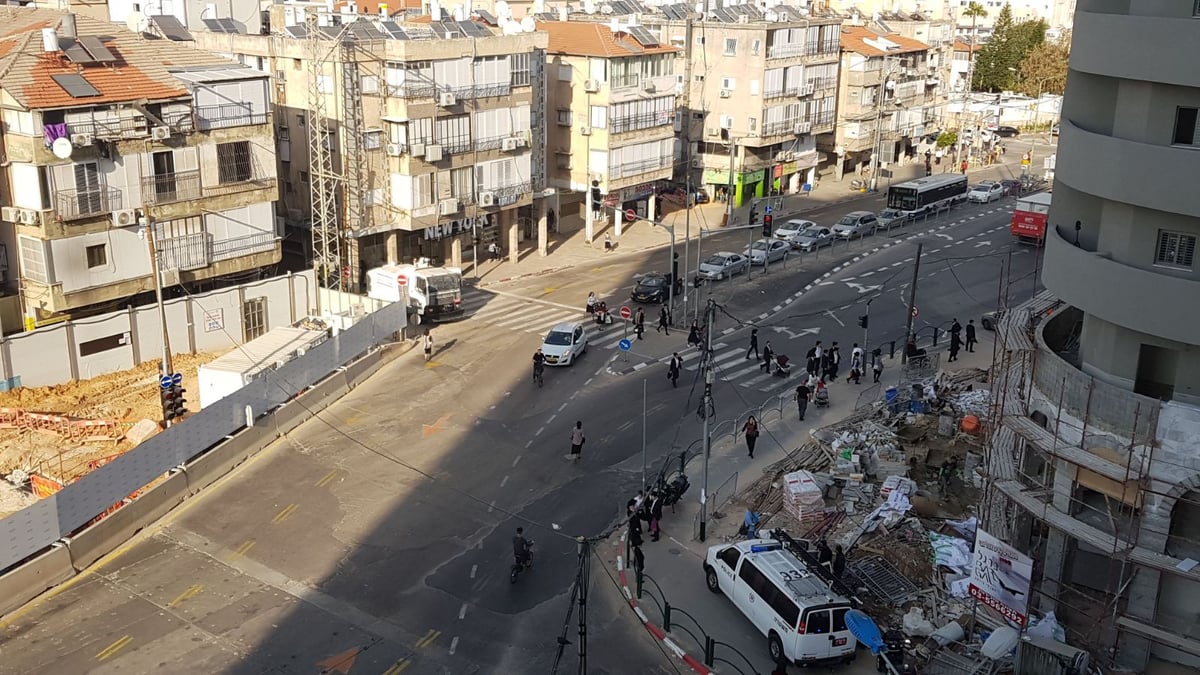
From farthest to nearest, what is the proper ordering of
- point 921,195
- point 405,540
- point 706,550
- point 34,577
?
point 921,195 < point 405,540 < point 706,550 < point 34,577

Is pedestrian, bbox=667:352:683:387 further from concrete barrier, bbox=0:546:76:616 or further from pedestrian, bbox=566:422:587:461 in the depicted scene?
concrete barrier, bbox=0:546:76:616

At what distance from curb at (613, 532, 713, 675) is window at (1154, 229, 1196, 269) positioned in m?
14.5

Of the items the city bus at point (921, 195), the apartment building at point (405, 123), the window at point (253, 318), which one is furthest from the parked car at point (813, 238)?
the window at point (253, 318)

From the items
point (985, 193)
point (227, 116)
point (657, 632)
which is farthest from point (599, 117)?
point (657, 632)

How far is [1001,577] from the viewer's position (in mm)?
28078

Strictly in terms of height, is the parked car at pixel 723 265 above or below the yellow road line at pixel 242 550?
above

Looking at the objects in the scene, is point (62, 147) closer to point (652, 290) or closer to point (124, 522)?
point (124, 522)

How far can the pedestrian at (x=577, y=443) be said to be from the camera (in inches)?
1528

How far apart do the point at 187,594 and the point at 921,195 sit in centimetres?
6185

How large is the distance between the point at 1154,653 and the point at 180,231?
1544 inches

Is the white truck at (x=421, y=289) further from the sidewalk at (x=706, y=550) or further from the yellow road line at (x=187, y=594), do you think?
the yellow road line at (x=187, y=594)

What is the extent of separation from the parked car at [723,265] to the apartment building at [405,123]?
1166cm

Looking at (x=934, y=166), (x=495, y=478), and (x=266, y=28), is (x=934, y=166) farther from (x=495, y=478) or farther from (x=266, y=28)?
(x=495, y=478)

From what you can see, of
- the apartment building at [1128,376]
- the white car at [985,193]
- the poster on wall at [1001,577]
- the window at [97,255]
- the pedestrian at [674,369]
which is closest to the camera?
the apartment building at [1128,376]
